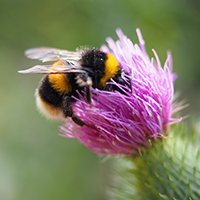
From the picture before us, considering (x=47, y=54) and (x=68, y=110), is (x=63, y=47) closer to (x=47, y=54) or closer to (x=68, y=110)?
(x=47, y=54)

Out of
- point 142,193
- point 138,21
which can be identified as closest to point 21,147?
point 142,193

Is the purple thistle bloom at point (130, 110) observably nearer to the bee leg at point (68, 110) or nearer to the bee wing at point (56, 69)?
the bee leg at point (68, 110)

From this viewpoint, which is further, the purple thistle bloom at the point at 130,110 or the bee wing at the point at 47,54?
the bee wing at the point at 47,54

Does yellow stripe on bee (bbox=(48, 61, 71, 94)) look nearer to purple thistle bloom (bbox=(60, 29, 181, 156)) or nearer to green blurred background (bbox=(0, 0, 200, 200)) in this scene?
purple thistle bloom (bbox=(60, 29, 181, 156))

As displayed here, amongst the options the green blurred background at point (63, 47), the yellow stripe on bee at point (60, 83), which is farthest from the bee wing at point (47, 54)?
the green blurred background at point (63, 47)

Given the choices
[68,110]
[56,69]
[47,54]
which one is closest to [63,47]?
[47,54]

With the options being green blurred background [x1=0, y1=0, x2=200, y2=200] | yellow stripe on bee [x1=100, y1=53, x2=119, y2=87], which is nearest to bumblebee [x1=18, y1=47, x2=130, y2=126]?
yellow stripe on bee [x1=100, y1=53, x2=119, y2=87]

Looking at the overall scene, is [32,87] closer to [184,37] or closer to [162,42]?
[162,42]
